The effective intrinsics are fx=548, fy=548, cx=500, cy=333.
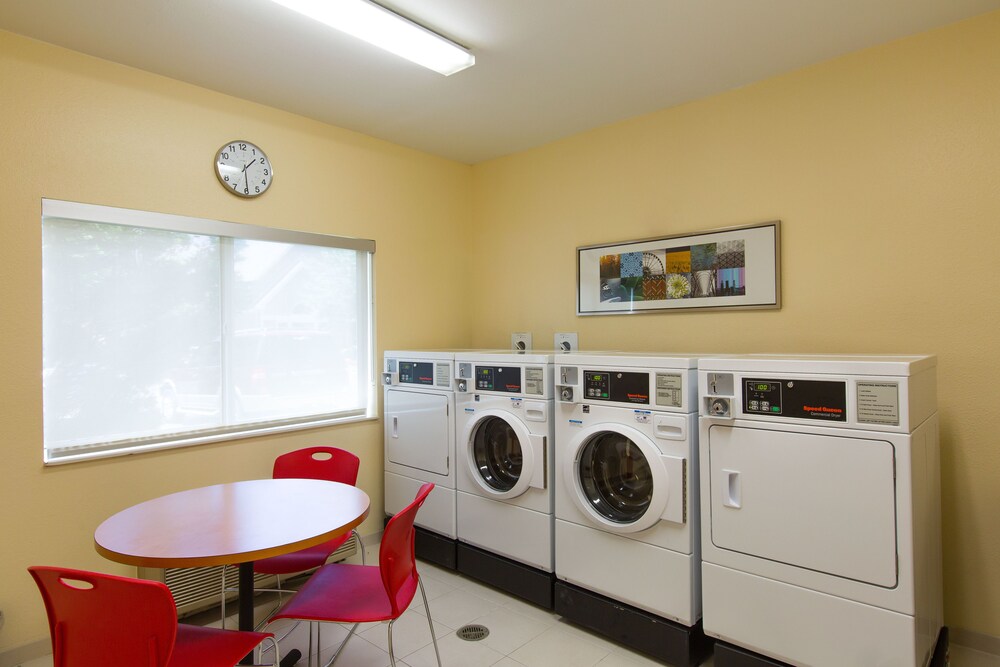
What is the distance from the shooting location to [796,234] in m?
2.95

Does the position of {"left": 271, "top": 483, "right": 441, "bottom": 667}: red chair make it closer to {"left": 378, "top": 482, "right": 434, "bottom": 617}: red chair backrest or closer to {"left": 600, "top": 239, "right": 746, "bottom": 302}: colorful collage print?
{"left": 378, "top": 482, "right": 434, "bottom": 617}: red chair backrest

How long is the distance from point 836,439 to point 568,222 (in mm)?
2421

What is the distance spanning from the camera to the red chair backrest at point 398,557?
6.24ft

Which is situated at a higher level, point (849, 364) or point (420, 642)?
point (849, 364)

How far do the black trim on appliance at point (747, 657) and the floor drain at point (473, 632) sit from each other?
3.61ft

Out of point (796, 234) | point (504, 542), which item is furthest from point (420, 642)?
point (796, 234)

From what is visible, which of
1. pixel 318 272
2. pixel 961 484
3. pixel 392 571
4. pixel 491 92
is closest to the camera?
pixel 392 571

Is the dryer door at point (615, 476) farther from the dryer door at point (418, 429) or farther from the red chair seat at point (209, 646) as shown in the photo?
the red chair seat at point (209, 646)

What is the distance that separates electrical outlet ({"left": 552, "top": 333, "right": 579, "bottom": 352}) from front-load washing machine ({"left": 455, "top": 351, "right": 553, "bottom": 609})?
86 centimetres

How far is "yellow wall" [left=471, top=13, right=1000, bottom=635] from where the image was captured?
248 centimetres

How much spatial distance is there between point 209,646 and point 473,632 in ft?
4.58

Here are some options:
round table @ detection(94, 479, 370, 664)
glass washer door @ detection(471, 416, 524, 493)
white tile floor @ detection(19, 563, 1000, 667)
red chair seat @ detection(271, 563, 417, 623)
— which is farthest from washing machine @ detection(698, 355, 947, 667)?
round table @ detection(94, 479, 370, 664)

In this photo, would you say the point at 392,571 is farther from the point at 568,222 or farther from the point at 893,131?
the point at 893,131

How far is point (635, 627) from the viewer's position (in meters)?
2.55
